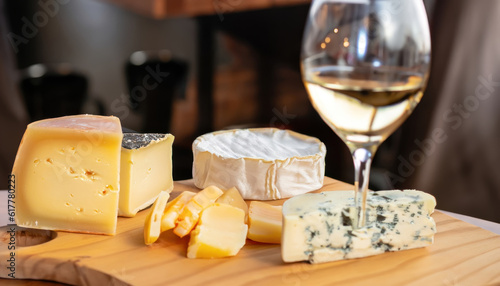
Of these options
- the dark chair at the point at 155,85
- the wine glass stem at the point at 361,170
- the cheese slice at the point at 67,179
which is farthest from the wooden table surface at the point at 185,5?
the wine glass stem at the point at 361,170

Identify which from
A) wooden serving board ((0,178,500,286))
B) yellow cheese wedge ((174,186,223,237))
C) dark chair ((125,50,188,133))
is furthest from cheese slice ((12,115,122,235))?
dark chair ((125,50,188,133))

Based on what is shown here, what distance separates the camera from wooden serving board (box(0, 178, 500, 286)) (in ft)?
3.27

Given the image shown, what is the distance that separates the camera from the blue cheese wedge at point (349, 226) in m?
1.04

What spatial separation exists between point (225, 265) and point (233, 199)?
0.23 m

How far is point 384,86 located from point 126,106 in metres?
2.37

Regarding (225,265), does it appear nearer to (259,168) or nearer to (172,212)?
(172,212)

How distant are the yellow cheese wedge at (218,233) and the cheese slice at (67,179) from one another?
0.20 m

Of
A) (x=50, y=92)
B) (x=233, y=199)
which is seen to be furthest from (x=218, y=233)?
(x=50, y=92)

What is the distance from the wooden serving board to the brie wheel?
0.80ft

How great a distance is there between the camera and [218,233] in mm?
1074

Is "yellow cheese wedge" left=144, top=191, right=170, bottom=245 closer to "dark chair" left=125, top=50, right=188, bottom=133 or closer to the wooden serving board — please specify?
the wooden serving board

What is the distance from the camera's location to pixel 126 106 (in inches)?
120

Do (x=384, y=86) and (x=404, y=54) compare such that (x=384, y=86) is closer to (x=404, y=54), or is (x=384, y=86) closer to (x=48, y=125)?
(x=404, y=54)

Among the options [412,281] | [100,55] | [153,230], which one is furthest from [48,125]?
[100,55]
